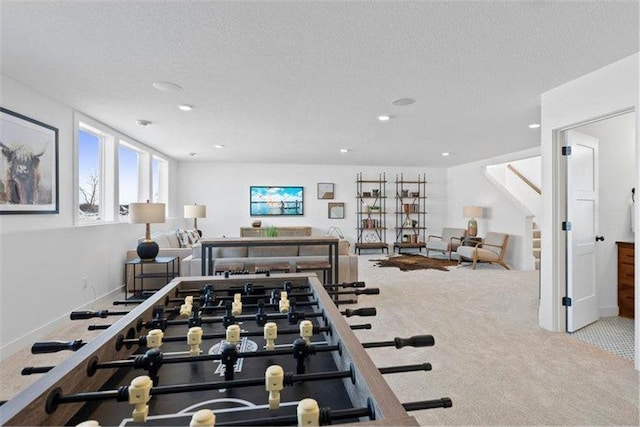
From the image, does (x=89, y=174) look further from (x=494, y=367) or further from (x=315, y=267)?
(x=494, y=367)

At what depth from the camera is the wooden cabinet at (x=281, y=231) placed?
276 inches

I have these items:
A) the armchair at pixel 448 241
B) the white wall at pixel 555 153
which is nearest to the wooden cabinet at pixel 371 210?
the armchair at pixel 448 241

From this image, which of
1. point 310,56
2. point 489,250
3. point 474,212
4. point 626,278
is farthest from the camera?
point 474,212

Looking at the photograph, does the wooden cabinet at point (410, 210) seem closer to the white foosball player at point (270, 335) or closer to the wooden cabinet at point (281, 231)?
the wooden cabinet at point (281, 231)

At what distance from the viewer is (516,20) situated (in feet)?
5.78

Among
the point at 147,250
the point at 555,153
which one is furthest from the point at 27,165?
the point at 555,153

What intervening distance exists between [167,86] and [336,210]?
5636 millimetres

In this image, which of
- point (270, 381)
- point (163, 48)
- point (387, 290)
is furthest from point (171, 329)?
point (387, 290)

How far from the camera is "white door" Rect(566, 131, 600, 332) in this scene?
2.87 m

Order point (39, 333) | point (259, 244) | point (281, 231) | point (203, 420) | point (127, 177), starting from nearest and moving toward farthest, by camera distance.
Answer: point (203, 420), point (39, 333), point (259, 244), point (127, 177), point (281, 231)

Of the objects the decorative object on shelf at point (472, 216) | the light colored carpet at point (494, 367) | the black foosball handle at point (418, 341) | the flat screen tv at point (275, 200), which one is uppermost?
the flat screen tv at point (275, 200)

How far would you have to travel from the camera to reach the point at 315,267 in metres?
4.00

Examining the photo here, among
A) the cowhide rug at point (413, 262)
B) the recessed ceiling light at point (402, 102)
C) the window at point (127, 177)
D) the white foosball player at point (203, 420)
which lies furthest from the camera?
the cowhide rug at point (413, 262)

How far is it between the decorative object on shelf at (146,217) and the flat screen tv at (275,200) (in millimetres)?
3544
